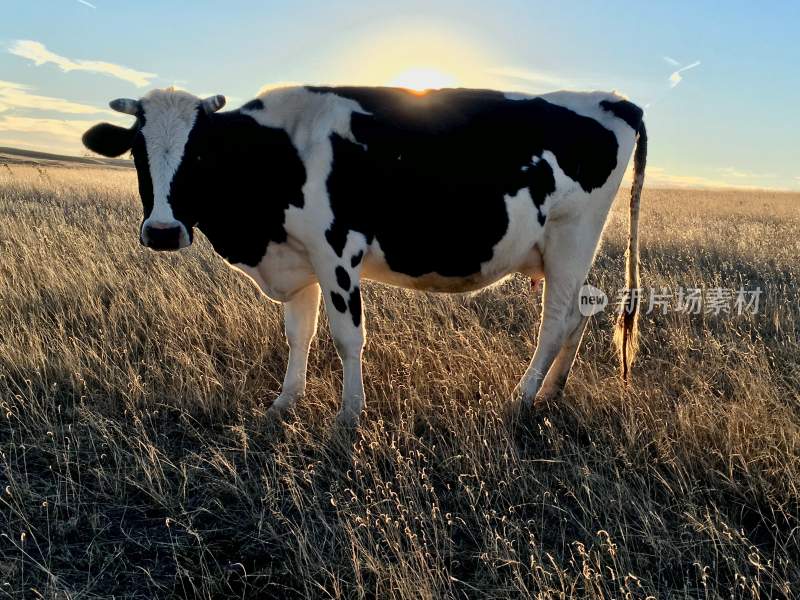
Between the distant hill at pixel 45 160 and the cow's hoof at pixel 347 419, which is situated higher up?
the distant hill at pixel 45 160

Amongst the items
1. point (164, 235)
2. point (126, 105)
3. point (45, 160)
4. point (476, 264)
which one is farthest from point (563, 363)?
point (45, 160)

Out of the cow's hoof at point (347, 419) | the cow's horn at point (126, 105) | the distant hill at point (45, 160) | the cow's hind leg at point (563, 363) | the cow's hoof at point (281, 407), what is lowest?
the cow's hoof at point (281, 407)

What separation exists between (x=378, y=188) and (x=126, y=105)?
5.49 feet

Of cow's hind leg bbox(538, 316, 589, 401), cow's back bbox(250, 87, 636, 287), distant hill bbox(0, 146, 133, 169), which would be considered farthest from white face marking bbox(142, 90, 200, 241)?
distant hill bbox(0, 146, 133, 169)

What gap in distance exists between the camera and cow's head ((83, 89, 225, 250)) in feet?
12.4

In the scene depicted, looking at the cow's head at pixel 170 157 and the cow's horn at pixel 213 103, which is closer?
the cow's head at pixel 170 157

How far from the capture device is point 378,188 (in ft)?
14.0

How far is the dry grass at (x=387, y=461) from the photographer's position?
9.46 ft

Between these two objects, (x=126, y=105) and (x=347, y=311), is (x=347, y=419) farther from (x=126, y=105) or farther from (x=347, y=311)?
(x=126, y=105)

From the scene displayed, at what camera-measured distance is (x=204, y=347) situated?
5430 mm

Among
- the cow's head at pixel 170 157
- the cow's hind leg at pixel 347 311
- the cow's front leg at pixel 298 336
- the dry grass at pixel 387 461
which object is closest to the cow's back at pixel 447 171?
the cow's hind leg at pixel 347 311

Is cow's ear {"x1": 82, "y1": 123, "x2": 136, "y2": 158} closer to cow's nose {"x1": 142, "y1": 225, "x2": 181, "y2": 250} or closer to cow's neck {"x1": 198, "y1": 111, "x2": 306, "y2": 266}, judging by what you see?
cow's neck {"x1": 198, "y1": 111, "x2": 306, "y2": 266}

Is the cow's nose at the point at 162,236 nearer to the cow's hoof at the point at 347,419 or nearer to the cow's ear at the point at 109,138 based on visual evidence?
the cow's ear at the point at 109,138

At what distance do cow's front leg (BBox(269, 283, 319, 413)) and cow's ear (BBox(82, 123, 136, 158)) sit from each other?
162 cm
